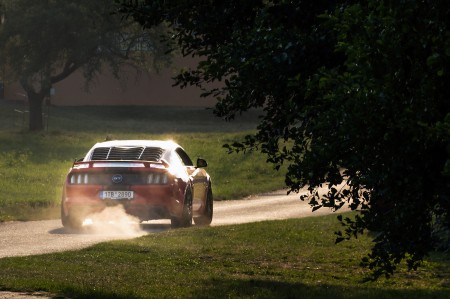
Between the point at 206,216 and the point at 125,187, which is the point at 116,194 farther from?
the point at 206,216

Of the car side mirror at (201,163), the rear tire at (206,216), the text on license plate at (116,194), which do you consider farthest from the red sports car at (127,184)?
the rear tire at (206,216)

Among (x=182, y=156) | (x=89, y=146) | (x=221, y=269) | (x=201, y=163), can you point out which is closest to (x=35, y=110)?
(x=89, y=146)

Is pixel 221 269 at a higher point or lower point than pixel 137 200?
lower

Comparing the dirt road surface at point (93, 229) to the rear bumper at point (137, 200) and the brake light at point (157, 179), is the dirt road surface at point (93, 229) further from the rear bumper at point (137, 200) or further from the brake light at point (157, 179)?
the brake light at point (157, 179)

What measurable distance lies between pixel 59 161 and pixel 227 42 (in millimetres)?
28708

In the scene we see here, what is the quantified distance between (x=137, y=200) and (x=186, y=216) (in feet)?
4.11

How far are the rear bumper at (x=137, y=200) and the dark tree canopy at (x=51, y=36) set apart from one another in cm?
3256

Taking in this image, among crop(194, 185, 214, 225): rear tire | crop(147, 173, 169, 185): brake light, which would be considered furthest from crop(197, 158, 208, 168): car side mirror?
crop(147, 173, 169, 185): brake light

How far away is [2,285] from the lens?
40.2 ft

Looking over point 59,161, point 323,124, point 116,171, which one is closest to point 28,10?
point 59,161

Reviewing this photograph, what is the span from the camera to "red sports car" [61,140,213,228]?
20.1 metres

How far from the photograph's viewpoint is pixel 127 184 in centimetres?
2014

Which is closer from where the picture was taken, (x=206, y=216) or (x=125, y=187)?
(x=125, y=187)

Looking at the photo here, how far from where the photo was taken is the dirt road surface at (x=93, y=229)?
17703mm
